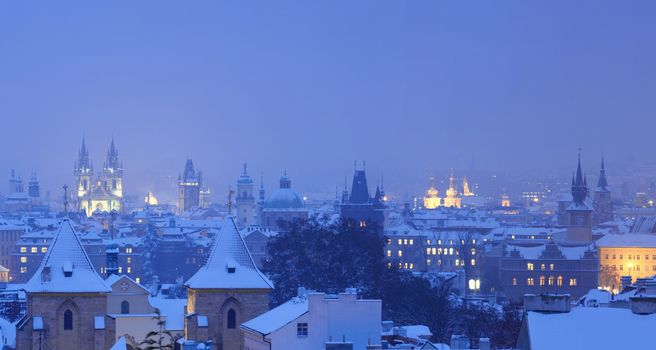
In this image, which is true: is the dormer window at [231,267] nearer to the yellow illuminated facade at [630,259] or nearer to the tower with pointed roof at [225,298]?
the tower with pointed roof at [225,298]

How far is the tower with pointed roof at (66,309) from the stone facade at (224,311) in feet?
8.64

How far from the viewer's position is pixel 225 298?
5969cm

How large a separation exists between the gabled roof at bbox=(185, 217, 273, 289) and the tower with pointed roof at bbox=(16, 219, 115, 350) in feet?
9.39

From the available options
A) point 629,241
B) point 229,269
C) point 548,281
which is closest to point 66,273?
point 229,269

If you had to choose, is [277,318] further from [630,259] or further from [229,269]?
[630,259]

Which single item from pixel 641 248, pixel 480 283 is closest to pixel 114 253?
pixel 480 283

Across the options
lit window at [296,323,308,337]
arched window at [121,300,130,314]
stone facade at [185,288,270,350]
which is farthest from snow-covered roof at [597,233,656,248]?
lit window at [296,323,308,337]

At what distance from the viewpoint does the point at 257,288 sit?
197 ft

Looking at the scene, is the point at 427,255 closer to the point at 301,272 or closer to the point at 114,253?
the point at 301,272

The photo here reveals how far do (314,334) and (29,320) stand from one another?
10.0 metres

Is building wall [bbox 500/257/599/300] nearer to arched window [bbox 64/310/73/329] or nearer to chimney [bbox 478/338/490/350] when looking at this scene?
arched window [bbox 64/310/73/329]

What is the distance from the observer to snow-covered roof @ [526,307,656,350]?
125ft

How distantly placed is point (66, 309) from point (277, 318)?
25.3 ft

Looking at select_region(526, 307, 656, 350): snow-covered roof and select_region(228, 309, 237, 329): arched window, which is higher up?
select_region(526, 307, 656, 350): snow-covered roof
